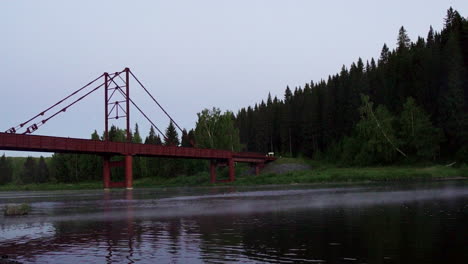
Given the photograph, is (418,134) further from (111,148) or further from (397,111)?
(111,148)

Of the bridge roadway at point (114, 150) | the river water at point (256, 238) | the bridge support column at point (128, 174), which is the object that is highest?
the bridge roadway at point (114, 150)

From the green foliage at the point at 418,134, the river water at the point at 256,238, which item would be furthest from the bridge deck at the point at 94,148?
the river water at the point at 256,238

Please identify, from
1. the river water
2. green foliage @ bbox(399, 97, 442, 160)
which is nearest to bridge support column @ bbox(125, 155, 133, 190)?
green foliage @ bbox(399, 97, 442, 160)

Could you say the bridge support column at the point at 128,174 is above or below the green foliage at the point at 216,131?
below

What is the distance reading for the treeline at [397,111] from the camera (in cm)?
8806

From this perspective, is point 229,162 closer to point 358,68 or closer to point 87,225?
point 358,68

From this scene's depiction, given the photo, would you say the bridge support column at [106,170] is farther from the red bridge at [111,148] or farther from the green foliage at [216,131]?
the green foliage at [216,131]

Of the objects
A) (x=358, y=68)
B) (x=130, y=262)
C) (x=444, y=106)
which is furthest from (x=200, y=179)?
(x=130, y=262)

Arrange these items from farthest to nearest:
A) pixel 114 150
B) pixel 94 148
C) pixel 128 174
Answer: pixel 128 174
pixel 114 150
pixel 94 148

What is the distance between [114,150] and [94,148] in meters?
4.89

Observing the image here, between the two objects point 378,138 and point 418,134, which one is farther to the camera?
point 378,138

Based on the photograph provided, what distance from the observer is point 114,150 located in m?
88.1

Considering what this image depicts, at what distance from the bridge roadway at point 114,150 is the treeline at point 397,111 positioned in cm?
2014

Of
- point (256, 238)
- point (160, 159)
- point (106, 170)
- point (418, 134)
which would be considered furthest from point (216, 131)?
point (256, 238)
